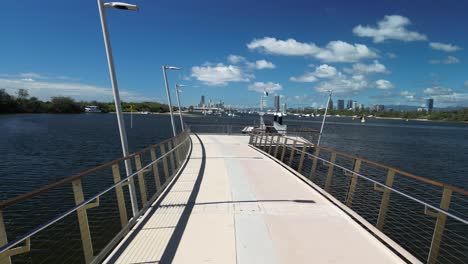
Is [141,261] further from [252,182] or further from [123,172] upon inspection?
[123,172]

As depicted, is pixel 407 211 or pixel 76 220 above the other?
pixel 76 220

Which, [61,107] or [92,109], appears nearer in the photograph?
[61,107]

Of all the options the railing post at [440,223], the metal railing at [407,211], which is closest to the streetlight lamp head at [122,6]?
the metal railing at [407,211]

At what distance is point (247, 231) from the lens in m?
4.41

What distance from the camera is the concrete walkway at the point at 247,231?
365 cm

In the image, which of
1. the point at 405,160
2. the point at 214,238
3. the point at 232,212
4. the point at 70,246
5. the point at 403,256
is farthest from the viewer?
the point at 405,160

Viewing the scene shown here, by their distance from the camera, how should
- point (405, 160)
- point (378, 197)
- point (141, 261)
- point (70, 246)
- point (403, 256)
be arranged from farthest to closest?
point (405, 160), point (378, 197), point (70, 246), point (403, 256), point (141, 261)

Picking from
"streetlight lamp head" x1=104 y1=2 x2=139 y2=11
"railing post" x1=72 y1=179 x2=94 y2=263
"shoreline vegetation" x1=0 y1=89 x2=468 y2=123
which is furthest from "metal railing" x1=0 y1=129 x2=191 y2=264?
"shoreline vegetation" x1=0 y1=89 x2=468 y2=123

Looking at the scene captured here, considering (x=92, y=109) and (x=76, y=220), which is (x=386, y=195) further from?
(x=92, y=109)

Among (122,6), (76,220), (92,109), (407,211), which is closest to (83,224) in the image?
(122,6)

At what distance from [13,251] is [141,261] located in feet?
4.63

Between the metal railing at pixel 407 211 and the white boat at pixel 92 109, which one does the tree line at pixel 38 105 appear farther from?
the metal railing at pixel 407 211

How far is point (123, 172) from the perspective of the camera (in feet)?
48.8

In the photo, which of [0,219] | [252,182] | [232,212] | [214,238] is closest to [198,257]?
[214,238]
